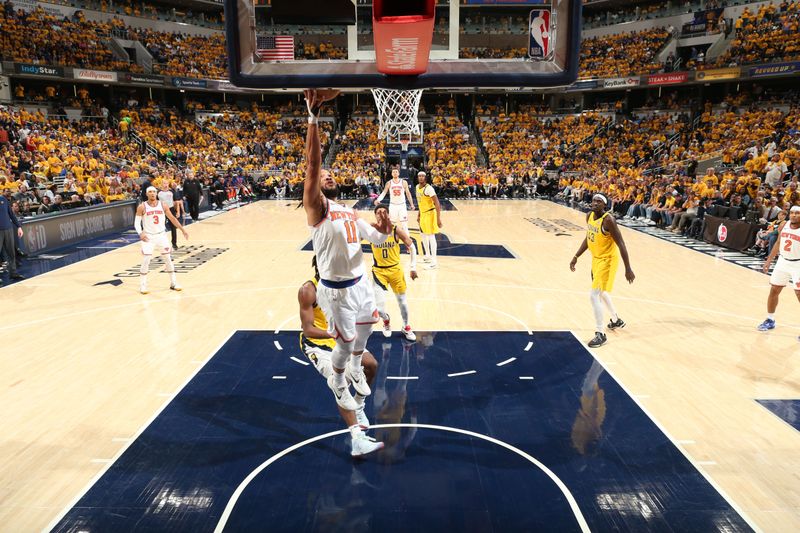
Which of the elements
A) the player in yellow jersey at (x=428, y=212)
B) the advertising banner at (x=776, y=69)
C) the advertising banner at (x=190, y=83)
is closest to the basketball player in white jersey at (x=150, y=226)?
the player in yellow jersey at (x=428, y=212)

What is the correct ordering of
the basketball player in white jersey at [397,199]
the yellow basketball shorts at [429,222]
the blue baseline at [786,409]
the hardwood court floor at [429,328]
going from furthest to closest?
1. the basketball player in white jersey at [397,199]
2. the yellow basketball shorts at [429,222]
3. the blue baseline at [786,409]
4. the hardwood court floor at [429,328]

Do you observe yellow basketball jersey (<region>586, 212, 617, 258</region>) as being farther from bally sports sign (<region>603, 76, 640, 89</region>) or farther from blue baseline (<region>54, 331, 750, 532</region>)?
bally sports sign (<region>603, 76, 640, 89</region>)

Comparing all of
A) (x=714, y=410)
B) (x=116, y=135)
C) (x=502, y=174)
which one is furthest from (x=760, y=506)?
(x=116, y=135)

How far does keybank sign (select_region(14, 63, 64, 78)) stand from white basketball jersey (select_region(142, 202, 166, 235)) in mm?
24999

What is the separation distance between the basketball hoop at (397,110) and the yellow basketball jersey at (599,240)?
9.16 meters

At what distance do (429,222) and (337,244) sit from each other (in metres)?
7.14

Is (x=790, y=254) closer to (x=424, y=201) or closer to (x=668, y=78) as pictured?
(x=424, y=201)

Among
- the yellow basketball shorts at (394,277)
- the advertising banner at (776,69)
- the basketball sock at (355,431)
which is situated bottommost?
the basketball sock at (355,431)

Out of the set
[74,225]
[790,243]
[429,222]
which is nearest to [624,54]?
[429,222]

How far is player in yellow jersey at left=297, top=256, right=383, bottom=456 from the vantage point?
4617mm

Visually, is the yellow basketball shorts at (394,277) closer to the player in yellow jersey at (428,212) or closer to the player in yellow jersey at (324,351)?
the player in yellow jersey at (324,351)

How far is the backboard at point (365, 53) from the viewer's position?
176 inches

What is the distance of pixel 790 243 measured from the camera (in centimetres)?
754

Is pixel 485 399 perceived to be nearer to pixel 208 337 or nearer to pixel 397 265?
pixel 397 265
